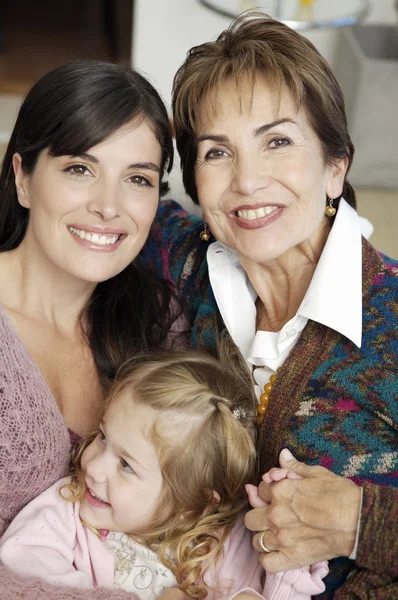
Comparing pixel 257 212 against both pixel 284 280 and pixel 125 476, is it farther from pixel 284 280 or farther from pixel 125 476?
pixel 125 476

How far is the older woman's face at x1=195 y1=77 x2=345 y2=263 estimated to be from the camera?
5.63ft

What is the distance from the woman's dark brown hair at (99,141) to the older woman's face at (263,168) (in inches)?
6.2

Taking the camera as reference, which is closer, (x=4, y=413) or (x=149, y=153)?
(x=4, y=413)

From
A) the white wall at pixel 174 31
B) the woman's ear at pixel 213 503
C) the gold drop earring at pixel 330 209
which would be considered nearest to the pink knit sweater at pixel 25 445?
the woman's ear at pixel 213 503

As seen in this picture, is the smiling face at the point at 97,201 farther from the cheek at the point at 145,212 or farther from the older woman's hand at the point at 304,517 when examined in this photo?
the older woman's hand at the point at 304,517

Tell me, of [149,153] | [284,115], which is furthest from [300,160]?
[149,153]

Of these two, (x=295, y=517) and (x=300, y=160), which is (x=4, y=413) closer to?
(x=295, y=517)

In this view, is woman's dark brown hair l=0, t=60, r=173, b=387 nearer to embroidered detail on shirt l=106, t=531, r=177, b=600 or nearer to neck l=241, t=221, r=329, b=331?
neck l=241, t=221, r=329, b=331

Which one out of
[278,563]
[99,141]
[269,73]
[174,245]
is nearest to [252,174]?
[269,73]

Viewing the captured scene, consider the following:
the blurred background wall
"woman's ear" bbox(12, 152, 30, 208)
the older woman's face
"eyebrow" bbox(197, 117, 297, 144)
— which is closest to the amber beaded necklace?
the older woman's face

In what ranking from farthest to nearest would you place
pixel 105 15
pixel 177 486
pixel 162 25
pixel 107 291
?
pixel 105 15 → pixel 162 25 → pixel 107 291 → pixel 177 486

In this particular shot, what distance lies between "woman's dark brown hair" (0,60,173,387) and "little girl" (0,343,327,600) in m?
0.33

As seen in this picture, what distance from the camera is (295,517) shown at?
58.1 inches

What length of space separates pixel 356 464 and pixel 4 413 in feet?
2.15
